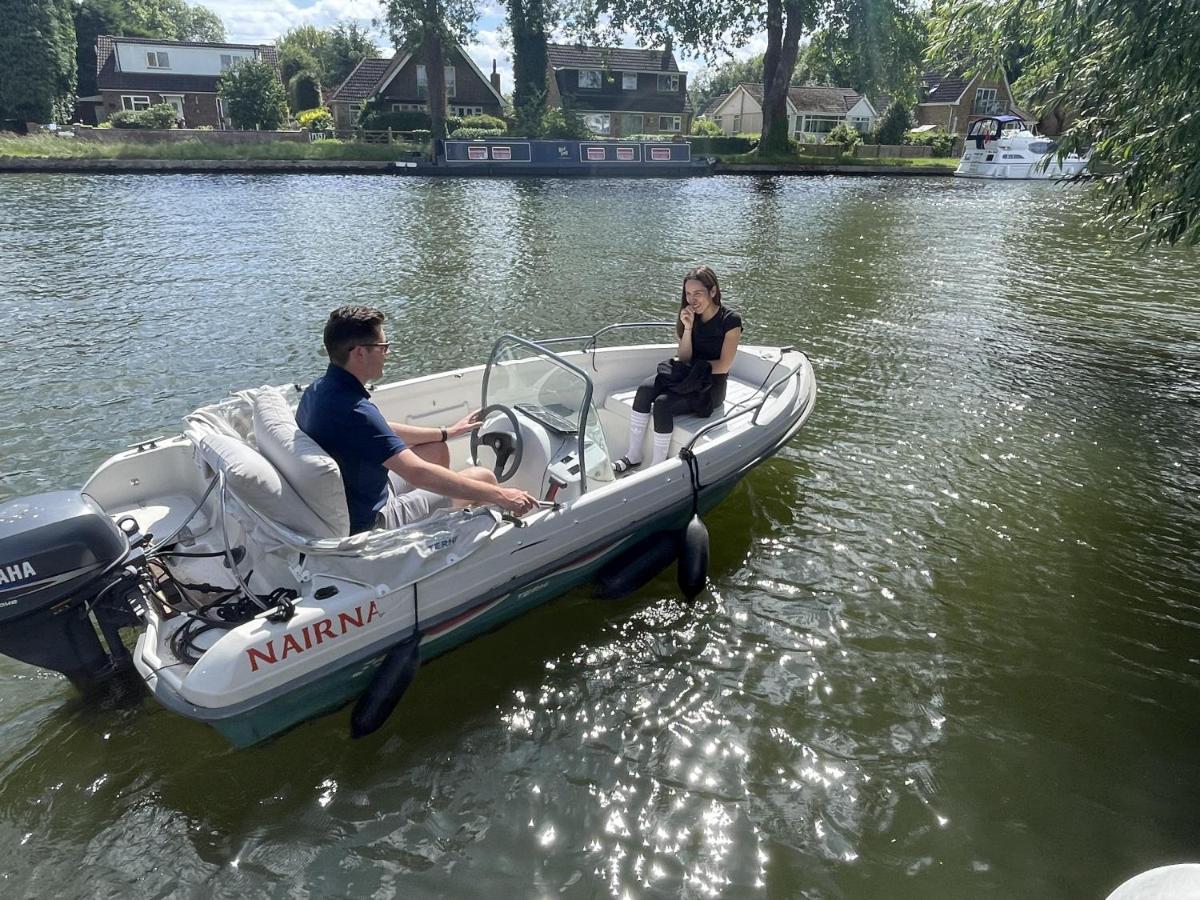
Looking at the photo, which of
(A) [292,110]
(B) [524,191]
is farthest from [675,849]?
(A) [292,110]

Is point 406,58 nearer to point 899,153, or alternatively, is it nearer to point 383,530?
point 899,153

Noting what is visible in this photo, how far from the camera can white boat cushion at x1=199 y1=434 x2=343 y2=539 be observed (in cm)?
417

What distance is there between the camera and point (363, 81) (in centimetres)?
5172

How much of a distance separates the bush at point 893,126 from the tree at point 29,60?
50.4 metres

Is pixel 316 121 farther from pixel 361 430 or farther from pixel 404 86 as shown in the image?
pixel 361 430

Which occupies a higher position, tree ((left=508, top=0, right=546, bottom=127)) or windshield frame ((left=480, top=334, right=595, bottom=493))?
tree ((left=508, top=0, right=546, bottom=127))

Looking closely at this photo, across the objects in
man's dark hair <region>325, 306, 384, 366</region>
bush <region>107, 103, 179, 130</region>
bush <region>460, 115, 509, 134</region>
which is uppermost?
bush <region>107, 103, 179, 130</region>

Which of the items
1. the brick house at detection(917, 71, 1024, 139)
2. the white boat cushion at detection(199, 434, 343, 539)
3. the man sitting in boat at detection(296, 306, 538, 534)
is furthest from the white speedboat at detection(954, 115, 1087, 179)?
the white boat cushion at detection(199, 434, 343, 539)

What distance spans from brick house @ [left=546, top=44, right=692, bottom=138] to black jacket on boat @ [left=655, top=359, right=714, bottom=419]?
181 feet

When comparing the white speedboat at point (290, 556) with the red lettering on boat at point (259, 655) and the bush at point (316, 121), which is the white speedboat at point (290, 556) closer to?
the red lettering on boat at point (259, 655)

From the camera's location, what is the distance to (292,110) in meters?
55.3

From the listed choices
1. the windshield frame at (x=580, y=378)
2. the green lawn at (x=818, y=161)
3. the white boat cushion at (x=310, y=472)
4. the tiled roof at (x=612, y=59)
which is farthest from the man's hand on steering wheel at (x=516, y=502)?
the tiled roof at (x=612, y=59)

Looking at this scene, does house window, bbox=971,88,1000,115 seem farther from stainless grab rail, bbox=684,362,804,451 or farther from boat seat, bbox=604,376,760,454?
stainless grab rail, bbox=684,362,804,451

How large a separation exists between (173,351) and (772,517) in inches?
361
